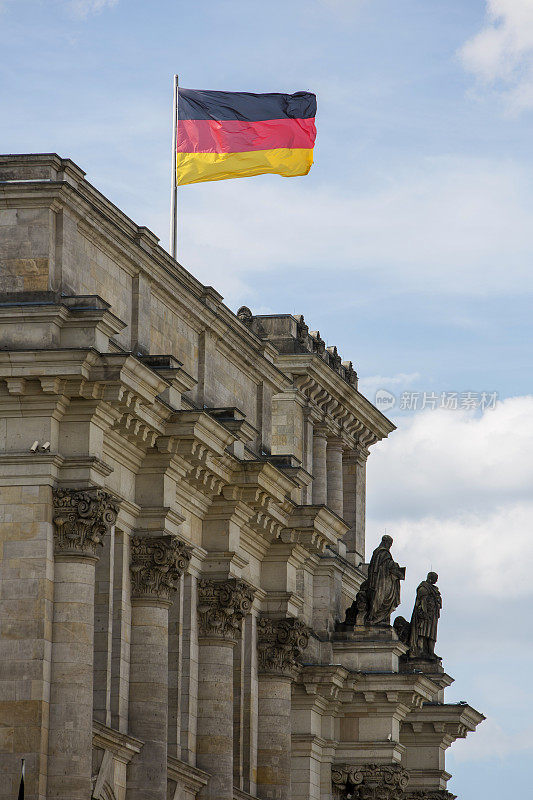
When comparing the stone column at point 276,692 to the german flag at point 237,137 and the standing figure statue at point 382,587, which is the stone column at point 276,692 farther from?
the german flag at point 237,137

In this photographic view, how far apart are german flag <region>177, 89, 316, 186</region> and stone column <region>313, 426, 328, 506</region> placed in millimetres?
16498

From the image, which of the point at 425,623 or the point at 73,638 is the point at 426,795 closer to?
the point at 425,623

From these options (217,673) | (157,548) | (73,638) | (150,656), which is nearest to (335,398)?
(217,673)

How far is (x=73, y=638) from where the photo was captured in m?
51.6

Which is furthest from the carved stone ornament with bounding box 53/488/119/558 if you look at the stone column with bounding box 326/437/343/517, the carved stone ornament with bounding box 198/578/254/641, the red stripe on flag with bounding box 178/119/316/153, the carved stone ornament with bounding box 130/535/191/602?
the stone column with bounding box 326/437/343/517

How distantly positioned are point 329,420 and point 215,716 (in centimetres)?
2256

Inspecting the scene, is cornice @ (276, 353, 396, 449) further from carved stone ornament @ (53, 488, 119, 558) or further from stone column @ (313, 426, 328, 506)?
carved stone ornament @ (53, 488, 119, 558)

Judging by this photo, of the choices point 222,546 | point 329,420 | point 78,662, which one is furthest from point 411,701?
point 78,662

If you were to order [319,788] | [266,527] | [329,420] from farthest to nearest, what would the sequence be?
[329,420] < [319,788] < [266,527]

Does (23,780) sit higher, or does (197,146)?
(197,146)

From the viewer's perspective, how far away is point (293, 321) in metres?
81.3

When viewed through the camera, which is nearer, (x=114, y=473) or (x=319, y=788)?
(x=114, y=473)

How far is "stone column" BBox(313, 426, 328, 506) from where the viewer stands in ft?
269

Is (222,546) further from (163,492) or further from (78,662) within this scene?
(78,662)
